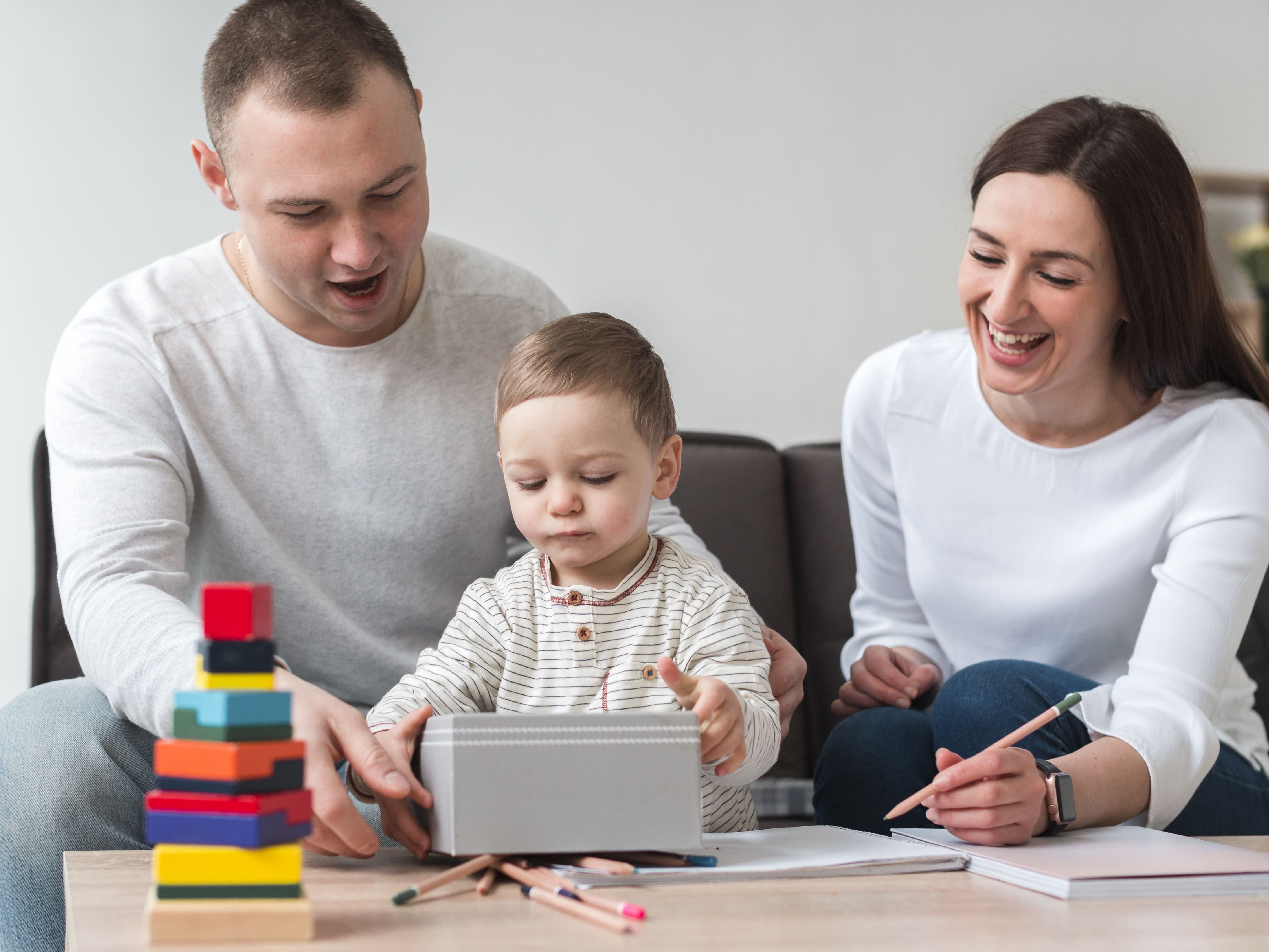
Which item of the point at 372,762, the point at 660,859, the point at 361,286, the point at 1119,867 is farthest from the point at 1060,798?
the point at 361,286

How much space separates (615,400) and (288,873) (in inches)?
20.8

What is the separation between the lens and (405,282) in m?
1.46

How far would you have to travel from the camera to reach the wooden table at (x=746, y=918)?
687mm

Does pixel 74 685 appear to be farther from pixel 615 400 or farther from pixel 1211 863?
pixel 1211 863

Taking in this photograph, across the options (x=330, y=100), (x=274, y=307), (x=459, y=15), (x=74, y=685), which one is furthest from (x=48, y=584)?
(x=459, y=15)

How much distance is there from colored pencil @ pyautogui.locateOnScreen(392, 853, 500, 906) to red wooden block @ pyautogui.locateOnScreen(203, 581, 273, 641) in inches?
8.4

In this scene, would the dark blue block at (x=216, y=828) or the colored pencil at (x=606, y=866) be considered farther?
the colored pencil at (x=606, y=866)

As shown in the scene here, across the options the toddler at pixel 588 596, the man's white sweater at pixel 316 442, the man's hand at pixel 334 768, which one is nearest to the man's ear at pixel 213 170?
the man's white sweater at pixel 316 442

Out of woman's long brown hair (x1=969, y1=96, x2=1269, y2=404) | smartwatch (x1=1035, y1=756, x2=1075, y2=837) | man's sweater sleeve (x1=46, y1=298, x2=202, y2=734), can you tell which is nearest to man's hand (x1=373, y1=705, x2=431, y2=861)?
man's sweater sleeve (x1=46, y1=298, x2=202, y2=734)

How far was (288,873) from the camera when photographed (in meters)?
0.68

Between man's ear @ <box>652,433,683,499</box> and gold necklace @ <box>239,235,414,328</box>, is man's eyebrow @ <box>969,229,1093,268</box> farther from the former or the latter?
gold necklace @ <box>239,235,414,328</box>

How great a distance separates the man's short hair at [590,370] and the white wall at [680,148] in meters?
1.18

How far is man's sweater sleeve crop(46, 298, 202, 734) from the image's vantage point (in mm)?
1053

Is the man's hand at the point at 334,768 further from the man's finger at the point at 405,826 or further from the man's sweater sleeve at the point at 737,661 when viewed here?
the man's sweater sleeve at the point at 737,661
